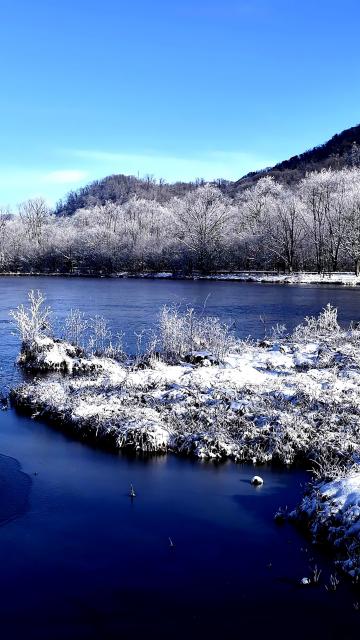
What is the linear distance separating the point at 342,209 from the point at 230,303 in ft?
124

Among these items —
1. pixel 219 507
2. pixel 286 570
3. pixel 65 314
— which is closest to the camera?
pixel 286 570

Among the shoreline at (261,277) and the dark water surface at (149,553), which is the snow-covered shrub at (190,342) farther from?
the shoreline at (261,277)

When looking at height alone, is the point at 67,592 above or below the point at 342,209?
below

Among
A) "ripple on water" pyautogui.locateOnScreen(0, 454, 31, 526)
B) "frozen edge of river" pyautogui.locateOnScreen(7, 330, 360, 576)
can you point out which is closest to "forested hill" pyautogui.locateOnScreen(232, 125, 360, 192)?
"frozen edge of river" pyautogui.locateOnScreen(7, 330, 360, 576)

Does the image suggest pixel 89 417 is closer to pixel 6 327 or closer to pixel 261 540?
pixel 261 540

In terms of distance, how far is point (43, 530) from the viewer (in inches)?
380

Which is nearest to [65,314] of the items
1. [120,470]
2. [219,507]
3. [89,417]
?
[89,417]

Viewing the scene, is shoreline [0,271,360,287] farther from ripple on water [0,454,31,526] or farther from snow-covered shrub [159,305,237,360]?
ripple on water [0,454,31,526]

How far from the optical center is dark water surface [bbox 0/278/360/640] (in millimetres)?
7422

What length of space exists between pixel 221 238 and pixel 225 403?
74.6 m

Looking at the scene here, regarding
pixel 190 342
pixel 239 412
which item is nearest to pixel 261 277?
pixel 190 342

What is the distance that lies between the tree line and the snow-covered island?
53.2 meters

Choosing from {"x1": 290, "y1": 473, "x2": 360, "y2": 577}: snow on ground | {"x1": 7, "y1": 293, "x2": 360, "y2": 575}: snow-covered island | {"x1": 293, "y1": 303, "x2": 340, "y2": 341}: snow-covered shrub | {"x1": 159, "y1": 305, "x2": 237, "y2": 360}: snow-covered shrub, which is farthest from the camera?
{"x1": 293, "y1": 303, "x2": 340, "y2": 341}: snow-covered shrub

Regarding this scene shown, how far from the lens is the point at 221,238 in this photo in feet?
290
